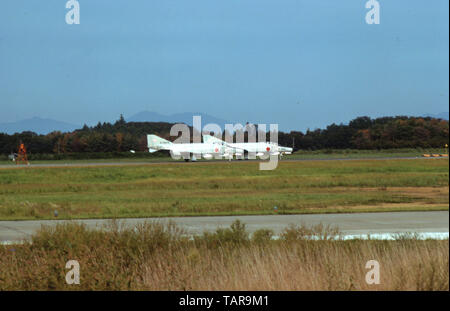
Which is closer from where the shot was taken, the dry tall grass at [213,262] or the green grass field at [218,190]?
the dry tall grass at [213,262]

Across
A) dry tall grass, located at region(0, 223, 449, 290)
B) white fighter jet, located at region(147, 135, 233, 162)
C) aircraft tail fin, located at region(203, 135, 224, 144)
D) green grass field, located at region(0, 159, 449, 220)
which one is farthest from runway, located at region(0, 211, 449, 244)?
aircraft tail fin, located at region(203, 135, 224, 144)

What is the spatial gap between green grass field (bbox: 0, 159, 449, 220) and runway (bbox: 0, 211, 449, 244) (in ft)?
5.95

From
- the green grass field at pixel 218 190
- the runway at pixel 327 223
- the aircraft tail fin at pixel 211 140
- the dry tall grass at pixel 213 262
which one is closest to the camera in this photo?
the dry tall grass at pixel 213 262

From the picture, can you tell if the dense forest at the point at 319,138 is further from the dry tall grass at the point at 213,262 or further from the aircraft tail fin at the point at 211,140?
the dry tall grass at the point at 213,262

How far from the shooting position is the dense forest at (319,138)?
71.0 metres

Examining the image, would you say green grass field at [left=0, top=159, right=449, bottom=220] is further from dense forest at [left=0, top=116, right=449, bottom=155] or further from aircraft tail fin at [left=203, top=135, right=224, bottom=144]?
aircraft tail fin at [left=203, top=135, right=224, bottom=144]

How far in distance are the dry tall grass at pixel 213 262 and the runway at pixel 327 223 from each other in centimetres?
272

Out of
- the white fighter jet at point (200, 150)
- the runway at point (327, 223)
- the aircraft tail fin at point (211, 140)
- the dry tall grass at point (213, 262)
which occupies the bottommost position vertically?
the runway at point (327, 223)

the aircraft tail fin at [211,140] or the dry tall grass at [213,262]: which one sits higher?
the aircraft tail fin at [211,140]

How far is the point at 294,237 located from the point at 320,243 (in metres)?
0.94

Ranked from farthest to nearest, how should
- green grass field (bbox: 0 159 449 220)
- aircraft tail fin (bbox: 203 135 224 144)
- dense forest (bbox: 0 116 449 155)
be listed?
aircraft tail fin (bbox: 203 135 224 144)
dense forest (bbox: 0 116 449 155)
green grass field (bbox: 0 159 449 220)

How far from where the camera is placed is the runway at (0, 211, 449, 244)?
15273 millimetres

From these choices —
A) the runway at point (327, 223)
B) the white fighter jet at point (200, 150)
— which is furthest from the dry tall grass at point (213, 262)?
the white fighter jet at point (200, 150)
